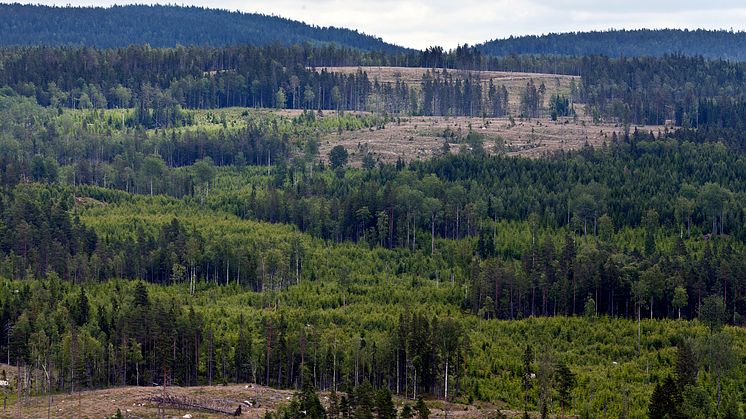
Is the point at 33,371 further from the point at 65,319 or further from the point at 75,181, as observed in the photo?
the point at 75,181

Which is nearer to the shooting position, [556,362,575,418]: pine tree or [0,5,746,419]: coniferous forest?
[556,362,575,418]: pine tree

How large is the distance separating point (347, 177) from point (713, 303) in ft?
283

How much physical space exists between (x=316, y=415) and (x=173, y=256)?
197 ft

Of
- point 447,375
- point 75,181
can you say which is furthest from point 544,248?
point 75,181

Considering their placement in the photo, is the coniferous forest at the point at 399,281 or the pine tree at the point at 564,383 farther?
the coniferous forest at the point at 399,281

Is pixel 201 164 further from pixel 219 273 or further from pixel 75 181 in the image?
pixel 219 273

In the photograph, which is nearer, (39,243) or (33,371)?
(33,371)

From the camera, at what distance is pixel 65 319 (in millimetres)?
109625

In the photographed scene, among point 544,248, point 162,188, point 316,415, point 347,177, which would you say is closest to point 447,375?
point 316,415

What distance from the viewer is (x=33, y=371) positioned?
102375mm

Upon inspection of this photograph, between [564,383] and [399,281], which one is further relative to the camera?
[399,281]

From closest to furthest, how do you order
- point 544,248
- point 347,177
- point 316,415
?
1. point 316,415
2. point 544,248
3. point 347,177

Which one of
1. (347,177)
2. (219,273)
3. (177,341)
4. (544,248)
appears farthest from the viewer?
(347,177)

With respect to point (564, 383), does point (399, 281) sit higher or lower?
lower
